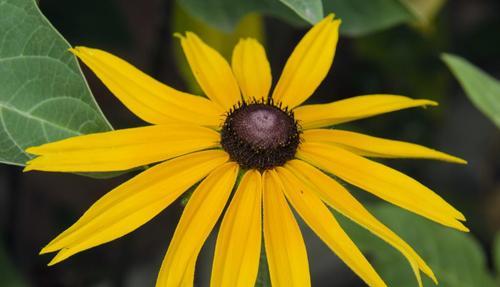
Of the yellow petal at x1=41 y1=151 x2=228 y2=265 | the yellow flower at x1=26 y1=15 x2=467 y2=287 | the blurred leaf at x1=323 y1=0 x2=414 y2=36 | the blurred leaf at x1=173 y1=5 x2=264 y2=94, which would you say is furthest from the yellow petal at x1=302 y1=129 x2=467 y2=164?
the blurred leaf at x1=173 y1=5 x2=264 y2=94

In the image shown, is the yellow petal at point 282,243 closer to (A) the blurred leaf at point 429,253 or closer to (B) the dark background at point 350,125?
(A) the blurred leaf at point 429,253

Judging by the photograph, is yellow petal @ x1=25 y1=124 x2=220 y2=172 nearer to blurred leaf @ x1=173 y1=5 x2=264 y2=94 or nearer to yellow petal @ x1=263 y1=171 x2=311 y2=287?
yellow petal @ x1=263 y1=171 x2=311 y2=287

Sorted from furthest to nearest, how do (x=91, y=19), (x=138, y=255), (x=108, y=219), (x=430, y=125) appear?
1. (x=430, y=125)
2. (x=138, y=255)
3. (x=91, y=19)
4. (x=108, y=219)

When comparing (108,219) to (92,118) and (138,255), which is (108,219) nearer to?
(92,118)

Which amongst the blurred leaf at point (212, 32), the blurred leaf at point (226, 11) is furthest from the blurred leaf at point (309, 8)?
the blurred leaf at point (212, 32)

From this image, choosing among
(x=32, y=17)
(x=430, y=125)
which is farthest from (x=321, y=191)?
(x=430, y=125)

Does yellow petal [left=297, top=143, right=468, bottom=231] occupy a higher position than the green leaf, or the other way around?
the green leaf
